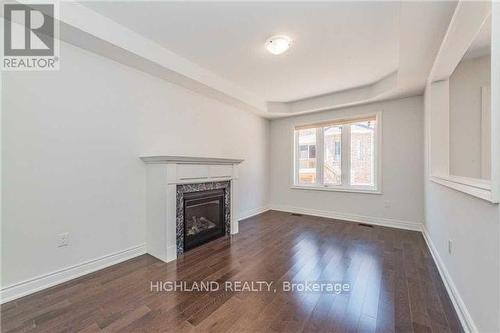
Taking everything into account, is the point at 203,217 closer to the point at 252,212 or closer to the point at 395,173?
the point at 252,212

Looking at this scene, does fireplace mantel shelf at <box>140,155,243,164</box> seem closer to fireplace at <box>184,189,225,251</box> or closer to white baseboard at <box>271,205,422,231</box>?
fireplace at <box>184,189,225,251</box>

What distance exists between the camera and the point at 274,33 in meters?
2.26

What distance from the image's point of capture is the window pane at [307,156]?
4.82 m

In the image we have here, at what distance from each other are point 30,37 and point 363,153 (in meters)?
4.96

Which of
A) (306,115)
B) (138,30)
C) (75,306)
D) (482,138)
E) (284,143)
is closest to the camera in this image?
(75,306)

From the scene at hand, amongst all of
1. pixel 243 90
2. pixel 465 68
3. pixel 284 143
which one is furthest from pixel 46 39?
pixel 465 68

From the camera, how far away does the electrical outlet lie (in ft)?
6.61

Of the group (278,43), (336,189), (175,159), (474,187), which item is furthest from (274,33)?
(336,189)

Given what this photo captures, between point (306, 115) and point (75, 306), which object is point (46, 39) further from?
point (306, 115)

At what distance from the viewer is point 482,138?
2.75m

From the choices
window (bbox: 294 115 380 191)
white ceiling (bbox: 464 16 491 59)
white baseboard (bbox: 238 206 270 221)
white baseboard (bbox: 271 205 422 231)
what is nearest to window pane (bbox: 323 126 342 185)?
window (bbox: 294 115 380 191)

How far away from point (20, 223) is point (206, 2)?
2.53 meters

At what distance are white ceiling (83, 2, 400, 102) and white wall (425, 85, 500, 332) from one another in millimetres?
1775

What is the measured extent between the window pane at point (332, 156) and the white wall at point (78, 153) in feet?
10.1
